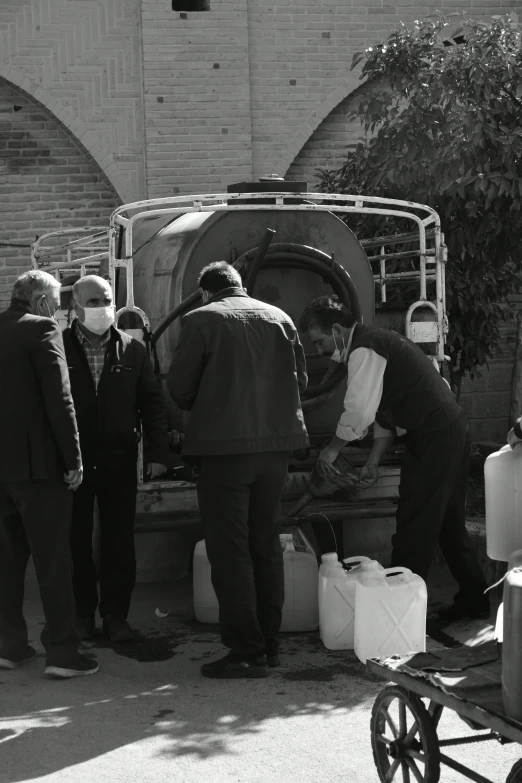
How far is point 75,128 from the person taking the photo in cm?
1059

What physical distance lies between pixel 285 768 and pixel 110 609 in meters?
1.91

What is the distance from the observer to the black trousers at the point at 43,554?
4973 mm

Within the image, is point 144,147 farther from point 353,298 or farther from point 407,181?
point 353,298

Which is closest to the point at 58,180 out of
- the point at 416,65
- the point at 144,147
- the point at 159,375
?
the point at 144,147

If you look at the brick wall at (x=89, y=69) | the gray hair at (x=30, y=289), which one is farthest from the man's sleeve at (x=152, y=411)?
the brick wall at (x=89, y=69)

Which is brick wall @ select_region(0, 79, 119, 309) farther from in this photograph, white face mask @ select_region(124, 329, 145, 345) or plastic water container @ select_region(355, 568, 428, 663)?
plastic water container @ select_region(355, 568, 428, 663)

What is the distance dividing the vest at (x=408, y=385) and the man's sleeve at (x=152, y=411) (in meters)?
1.04

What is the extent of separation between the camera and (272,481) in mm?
5152

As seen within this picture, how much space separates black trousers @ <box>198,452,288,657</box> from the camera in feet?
16.5


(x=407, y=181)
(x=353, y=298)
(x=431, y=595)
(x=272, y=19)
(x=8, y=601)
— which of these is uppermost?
(x=272, y=19)

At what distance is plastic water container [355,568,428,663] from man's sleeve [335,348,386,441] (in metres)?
0.86

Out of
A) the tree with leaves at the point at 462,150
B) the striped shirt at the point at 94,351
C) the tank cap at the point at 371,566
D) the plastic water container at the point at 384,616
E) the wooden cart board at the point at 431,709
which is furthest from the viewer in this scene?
the tree with leaves at the point at 462,150

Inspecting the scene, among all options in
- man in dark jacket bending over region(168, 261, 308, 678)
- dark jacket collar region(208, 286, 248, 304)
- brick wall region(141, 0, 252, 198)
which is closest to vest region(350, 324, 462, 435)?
man in dark jacket bending over region(168, 261, 308, 678)

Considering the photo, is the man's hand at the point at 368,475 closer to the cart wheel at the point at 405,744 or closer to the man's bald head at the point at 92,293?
the man's bald head at the point at 92,293
